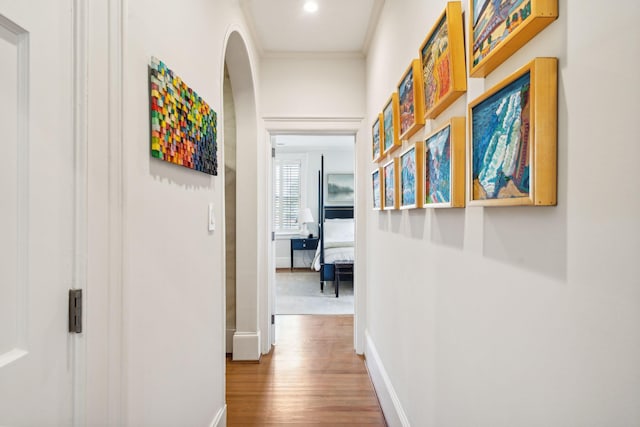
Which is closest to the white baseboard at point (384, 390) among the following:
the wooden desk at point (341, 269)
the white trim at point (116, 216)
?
the white trim at point (116, 216)

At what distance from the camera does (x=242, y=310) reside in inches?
116

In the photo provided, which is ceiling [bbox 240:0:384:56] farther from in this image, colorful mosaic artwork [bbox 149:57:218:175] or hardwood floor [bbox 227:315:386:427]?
hardwood floor [bbox 227:315:386:427]

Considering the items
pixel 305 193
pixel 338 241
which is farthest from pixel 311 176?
pixel 338 241

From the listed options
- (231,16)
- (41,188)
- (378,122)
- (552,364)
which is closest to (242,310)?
(378,122)

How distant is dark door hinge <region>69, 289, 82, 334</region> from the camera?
2.56ft

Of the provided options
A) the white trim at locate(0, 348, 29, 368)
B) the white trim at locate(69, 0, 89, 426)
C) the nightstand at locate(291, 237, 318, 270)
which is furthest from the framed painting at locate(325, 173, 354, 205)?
the white trim at locate(0, 348, 29, 368)

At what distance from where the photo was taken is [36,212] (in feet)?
2.29

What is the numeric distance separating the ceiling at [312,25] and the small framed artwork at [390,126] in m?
0.86

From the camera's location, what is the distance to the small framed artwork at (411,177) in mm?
1372

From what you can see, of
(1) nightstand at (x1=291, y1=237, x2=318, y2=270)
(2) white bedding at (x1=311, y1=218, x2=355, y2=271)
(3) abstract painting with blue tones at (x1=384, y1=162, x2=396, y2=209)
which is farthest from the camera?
(1) nightstand at (x1=291, y1=237, x2=318, y2=270)

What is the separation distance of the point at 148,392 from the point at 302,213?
241 inches

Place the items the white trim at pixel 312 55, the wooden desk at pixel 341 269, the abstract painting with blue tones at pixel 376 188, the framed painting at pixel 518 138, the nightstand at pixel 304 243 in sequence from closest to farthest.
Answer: the framed painting at pixel 518 138, the abstract painting with blue tones at pixel 376 188, the white trim at pixel 312 55, the wooden desk at pixel 341 269, the nightstand at pixel 304 243

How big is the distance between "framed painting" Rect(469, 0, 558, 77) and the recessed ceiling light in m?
1.74

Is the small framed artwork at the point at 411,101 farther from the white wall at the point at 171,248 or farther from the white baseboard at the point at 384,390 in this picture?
the white baseboard at the point at 384,390
